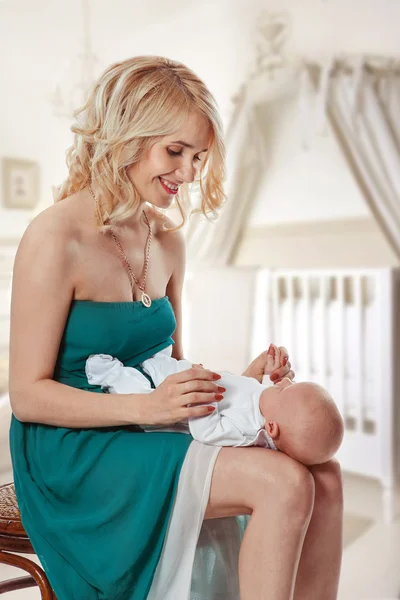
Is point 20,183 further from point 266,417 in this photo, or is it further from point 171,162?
point 266,417

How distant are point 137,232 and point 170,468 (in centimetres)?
53

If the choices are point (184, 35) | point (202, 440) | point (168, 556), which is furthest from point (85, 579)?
point (184, 35)

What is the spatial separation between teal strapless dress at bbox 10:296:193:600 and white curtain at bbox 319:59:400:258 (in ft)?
5.83

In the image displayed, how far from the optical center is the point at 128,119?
114 centimetres

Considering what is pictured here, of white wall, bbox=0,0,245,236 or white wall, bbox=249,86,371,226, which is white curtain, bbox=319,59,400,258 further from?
white wall, bbox=0,0,245,236

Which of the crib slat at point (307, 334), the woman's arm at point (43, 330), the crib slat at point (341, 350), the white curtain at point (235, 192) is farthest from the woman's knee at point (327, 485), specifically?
the white curtain at point (235, 192)

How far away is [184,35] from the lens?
3328 mm

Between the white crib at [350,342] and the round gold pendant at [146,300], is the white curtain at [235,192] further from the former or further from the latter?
the round gold pendant at [146,300]

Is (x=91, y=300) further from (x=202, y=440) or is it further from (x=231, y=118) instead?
(x=231, y=118)

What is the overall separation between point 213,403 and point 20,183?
2.64 meters

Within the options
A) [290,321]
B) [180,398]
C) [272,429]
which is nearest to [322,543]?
[272,429]

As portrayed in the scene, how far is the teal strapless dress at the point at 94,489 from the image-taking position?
1.01 metres

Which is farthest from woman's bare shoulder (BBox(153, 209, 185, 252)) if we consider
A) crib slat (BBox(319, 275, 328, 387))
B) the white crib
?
crib slat (BBox(319, 275, 328, 387))

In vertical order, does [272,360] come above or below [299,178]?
below
